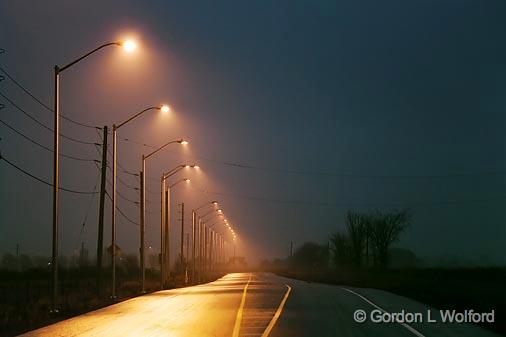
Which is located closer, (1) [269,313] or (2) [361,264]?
(1) [269,313]

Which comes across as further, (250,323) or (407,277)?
(407,277)

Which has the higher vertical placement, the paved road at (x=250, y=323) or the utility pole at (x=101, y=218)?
the utility pole at (x=101, y=218)

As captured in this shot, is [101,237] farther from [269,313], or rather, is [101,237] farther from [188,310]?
[269,313]

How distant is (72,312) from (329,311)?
35.4ft

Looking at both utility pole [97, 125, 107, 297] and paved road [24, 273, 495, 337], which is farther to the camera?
utility pole [97, 125, 107, 297]

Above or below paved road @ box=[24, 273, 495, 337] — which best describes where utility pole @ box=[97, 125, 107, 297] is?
above

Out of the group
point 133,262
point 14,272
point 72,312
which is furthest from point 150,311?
point 133,262

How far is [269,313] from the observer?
1032 inches

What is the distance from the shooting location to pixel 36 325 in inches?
991

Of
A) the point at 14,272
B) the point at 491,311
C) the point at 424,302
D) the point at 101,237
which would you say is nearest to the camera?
the point at 491,311

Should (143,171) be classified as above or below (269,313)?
above

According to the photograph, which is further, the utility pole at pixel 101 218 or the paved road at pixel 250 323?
the utility pole at pixel 101 218

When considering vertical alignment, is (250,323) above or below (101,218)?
below

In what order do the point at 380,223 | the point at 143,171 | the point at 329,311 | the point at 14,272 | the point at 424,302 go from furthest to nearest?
the point at 380,223 < the point at 14,272 < the point at 143,171 < the point at 424,302 < the point at 329,311
